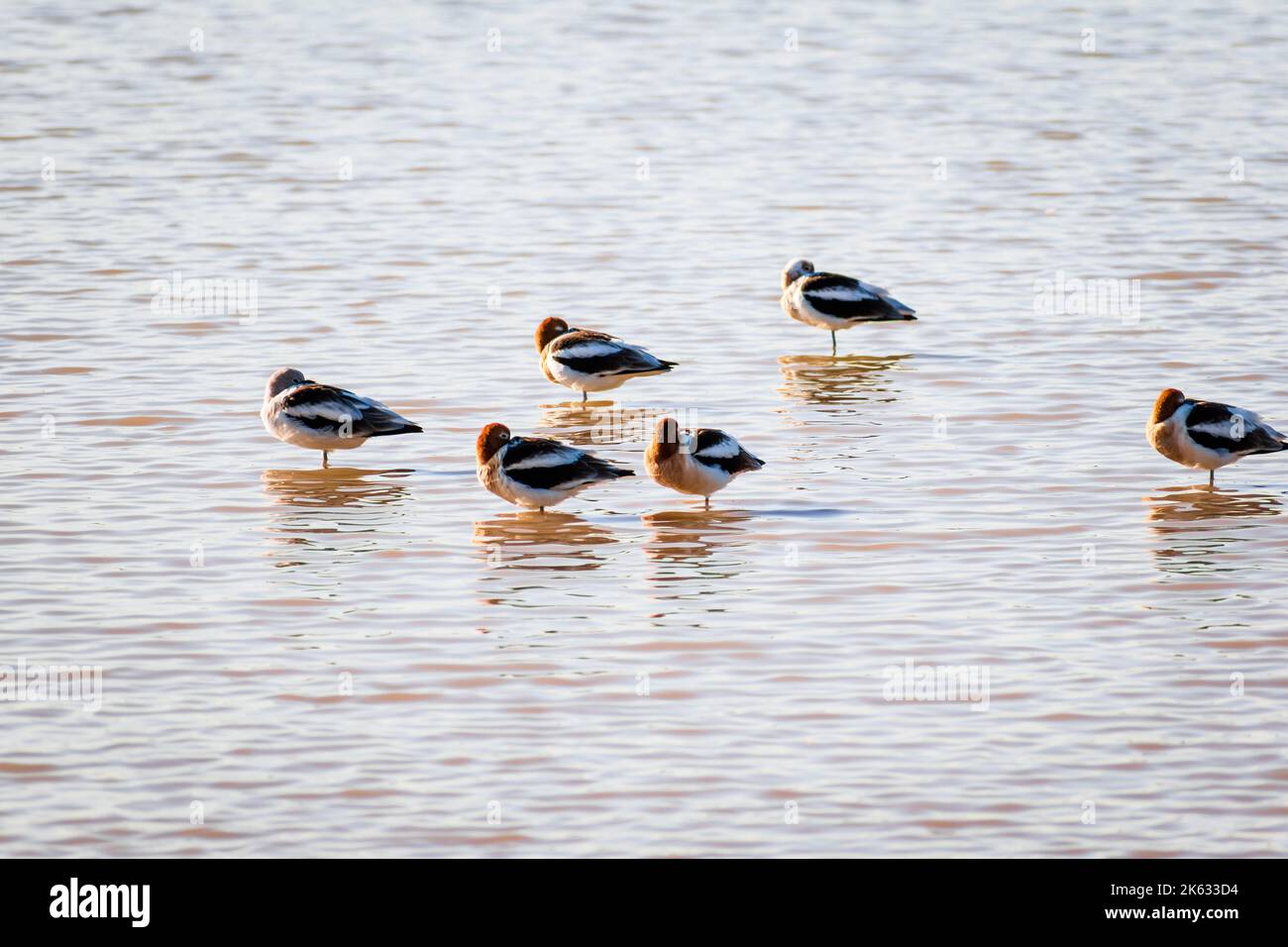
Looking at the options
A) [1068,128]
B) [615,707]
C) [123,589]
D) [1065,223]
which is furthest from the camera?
[1068,128]

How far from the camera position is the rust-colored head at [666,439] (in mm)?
13383

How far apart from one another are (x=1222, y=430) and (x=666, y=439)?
12.8 feet

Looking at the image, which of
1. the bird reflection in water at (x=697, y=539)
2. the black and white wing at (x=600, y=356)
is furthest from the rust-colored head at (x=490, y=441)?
the black and white wing at (x=600, y=356)

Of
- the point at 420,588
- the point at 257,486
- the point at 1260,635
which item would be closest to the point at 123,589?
the point at 420,588

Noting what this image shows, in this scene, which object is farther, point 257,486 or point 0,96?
point 0,96

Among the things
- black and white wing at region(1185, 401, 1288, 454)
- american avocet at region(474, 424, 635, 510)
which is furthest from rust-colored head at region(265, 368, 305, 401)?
black and white wing at region(1185, 401, 1288, 454)

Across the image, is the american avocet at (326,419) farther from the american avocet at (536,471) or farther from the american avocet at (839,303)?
the american avocet at (839,303)

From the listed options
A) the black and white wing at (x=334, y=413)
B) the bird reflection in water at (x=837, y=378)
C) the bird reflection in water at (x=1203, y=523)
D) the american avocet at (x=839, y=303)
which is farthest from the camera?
the american avocet at (x=839, y=303)

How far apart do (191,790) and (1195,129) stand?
79.0 feet

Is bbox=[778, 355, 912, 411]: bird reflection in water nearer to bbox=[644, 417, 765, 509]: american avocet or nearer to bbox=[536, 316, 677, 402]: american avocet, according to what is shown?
bbox=[536, 316, 677, 402]: american avocet

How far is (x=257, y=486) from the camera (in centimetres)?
1452

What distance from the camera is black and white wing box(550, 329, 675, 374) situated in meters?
16.5

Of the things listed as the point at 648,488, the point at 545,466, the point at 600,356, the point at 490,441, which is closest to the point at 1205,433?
the point at 648,488

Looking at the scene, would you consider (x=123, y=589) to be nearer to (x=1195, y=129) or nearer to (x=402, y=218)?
(x=402, y=218)
